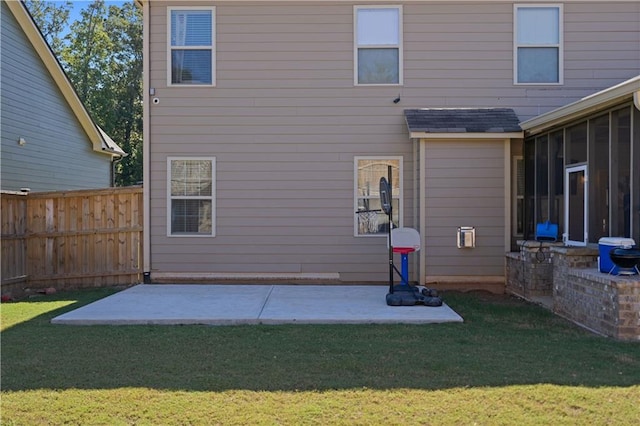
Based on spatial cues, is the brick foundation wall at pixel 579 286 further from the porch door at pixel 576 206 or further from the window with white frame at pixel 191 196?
the window with white frame at pixel 191 196

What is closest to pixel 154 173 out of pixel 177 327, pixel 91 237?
pixel 91 237

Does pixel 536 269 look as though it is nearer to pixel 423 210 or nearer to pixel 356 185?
pixel 423 210

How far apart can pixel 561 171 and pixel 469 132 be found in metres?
1.53

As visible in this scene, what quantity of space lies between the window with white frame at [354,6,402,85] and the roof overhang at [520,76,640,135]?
2451 mm

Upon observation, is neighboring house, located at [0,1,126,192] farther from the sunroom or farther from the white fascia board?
the sunroom

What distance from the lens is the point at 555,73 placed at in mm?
9109

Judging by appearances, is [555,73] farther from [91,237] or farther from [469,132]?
[91,237]

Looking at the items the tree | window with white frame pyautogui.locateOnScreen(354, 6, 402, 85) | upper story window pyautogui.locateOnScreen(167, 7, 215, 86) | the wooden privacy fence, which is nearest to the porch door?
window with white frame pyautogui.locateOnScreen(354, 6, 402, 85)

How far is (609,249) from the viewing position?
5930 mm

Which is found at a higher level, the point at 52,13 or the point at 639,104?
the point at 52,13

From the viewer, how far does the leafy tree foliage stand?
23734mm

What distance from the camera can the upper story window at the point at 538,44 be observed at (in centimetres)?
905

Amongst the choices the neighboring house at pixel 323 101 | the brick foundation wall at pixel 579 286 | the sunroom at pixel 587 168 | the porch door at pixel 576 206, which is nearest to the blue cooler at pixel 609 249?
the brick foundation wall at pixel 579 286

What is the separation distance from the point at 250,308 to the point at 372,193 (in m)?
3.29
